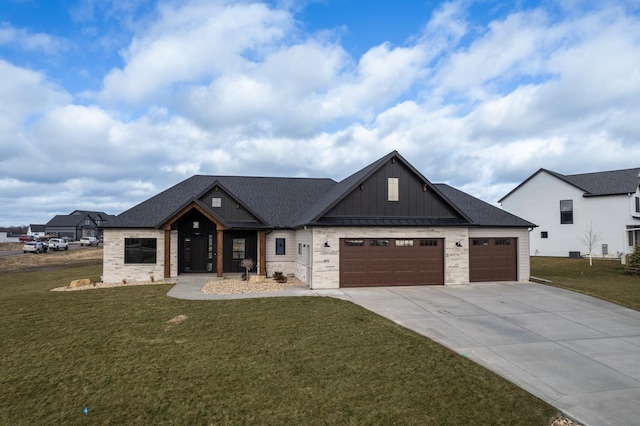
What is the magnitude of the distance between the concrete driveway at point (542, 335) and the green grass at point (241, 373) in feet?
2.44

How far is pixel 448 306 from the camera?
45.2ft

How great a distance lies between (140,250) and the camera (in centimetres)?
2045

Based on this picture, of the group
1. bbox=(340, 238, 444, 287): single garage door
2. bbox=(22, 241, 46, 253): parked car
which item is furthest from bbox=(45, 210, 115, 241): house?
bbox=(340, 238, 444, 287): single garage door

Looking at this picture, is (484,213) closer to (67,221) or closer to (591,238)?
(591,238)

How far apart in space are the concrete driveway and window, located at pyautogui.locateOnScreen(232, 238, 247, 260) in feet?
25.1

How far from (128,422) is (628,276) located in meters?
26.5

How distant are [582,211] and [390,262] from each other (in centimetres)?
2332

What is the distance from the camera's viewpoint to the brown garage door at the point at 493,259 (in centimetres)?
1939

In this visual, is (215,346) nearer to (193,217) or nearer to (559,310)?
(559,310)

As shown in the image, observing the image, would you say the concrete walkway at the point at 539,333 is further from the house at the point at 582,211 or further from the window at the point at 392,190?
the house at the point at 582,211

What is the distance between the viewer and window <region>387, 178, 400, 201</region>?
18.5 meters

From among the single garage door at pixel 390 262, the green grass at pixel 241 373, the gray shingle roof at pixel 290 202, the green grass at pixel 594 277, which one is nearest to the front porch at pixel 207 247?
the gray shingle roof at pixel 290 202

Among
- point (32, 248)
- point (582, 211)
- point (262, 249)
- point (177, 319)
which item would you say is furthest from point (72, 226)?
point (582, 211)

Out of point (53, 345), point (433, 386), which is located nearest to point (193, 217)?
point (53, 345)
